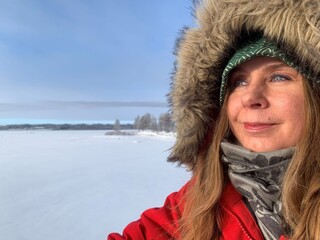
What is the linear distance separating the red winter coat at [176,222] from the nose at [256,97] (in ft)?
1.18

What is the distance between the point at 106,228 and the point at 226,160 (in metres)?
2.99

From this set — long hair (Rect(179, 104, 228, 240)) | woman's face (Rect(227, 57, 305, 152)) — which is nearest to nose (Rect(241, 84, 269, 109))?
woman's face (Rect(227, 57, 305, 152))

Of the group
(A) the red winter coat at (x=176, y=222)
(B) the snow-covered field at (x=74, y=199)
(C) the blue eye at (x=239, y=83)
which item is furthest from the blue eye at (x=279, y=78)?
(B) the snow-covered field at (x=74, y=199)

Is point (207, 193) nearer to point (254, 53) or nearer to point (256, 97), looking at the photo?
point (256, 97)

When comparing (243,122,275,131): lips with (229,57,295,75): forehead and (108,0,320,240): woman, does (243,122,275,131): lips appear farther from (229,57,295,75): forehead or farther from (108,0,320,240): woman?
(229,57,295,75): forehead

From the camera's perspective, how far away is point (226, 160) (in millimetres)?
1269

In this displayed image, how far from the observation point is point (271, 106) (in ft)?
3.55

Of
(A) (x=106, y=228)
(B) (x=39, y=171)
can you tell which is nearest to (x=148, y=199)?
(A) (x=106, y=228)

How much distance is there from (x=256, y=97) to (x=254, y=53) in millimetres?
166

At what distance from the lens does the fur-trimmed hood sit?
1049mm

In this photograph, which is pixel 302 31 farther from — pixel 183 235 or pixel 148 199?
pixel 148 199

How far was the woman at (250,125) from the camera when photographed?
41.9 inches

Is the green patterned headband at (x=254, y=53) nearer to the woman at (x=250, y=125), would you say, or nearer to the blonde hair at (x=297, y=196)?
the woman at (x=250, y=125)

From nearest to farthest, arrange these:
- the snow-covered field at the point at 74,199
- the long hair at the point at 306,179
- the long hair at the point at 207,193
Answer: the long hair at the point at 306,179
the long hair at the point at 207,193
the snow-covered field at the point at 74,199
